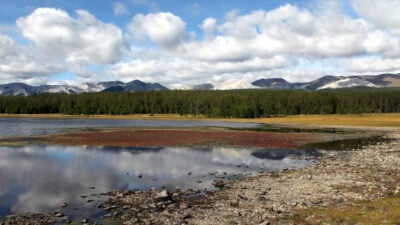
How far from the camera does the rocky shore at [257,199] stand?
2152cm

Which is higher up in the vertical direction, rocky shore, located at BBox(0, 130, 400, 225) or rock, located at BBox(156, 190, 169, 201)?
rock, located at BBox(156, 190, 169, 201)

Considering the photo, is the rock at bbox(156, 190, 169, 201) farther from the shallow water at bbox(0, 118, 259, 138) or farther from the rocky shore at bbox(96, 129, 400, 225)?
the shallow water at bbox(0, 118, 259, 138)

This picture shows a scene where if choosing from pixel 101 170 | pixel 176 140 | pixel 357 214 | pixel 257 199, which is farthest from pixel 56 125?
pixel 357 214

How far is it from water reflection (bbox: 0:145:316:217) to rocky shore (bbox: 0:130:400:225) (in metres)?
2.28

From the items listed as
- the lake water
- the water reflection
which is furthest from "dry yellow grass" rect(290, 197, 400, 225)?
the lake water

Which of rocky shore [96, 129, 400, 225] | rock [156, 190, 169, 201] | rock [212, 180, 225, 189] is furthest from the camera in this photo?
rock [212, 180, 225, 189]

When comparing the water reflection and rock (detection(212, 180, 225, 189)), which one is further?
rock (detection(212, 180, 225, 189))

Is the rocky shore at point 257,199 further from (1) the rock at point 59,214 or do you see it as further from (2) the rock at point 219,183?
(1) the rock at point 59,214

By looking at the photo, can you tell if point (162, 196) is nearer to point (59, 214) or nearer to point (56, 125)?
point (59, 214)

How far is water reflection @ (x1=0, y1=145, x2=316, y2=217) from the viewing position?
2678 cm

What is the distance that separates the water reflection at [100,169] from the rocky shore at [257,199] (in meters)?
2.28

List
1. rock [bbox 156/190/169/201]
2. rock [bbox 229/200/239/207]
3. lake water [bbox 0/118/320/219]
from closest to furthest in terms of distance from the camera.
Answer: rock [bbox 229/200/239/207]
rock [bbox 156/190/169/201]
lake water [bbox 0/118/320/219]

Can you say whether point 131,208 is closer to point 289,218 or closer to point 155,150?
point 289,218

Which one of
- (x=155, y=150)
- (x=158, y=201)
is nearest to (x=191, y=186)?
(x=158, y=201)
